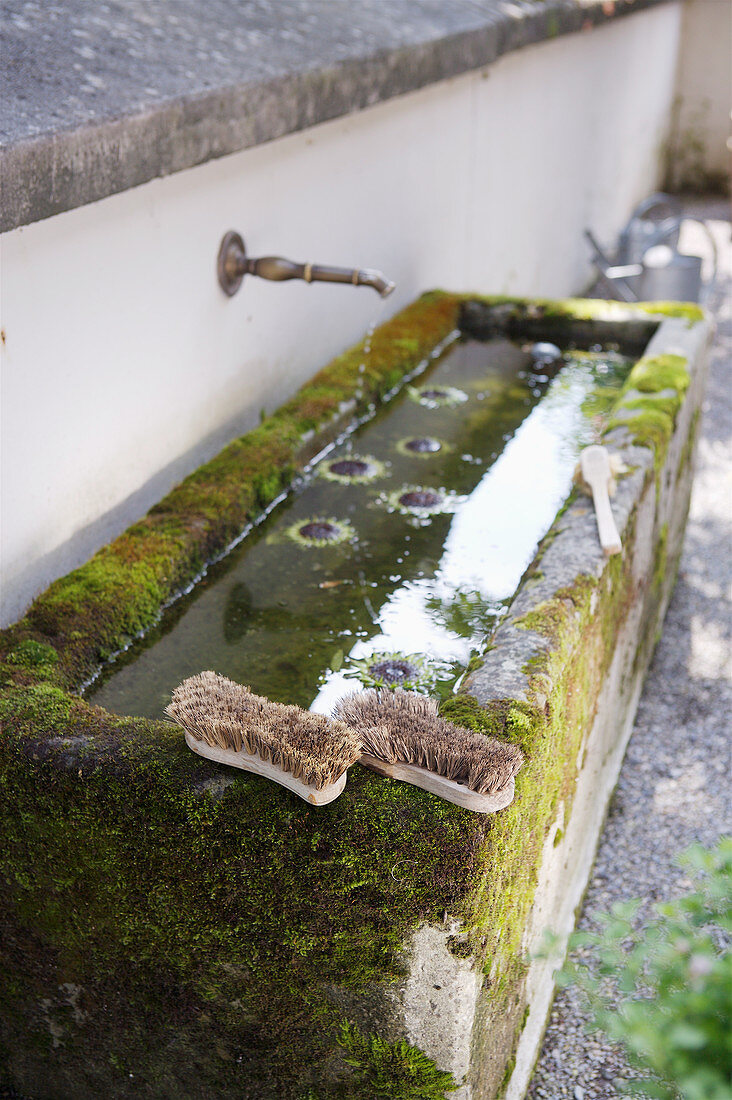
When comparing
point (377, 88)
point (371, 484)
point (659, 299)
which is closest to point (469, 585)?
point (371, 484)

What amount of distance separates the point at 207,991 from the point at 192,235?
197 cm

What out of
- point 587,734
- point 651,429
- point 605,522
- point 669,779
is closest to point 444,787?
point 587,734

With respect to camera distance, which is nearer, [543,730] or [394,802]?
[394,802]

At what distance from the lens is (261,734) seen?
166cm

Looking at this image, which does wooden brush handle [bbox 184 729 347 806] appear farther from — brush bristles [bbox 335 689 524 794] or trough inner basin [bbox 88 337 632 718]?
trough inner basin [bbox 88 337 632 718]

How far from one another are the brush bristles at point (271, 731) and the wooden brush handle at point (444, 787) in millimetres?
57

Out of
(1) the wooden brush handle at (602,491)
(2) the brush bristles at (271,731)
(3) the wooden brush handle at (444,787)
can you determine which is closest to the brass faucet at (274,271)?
(1) the wooden brush handle at (602,491)

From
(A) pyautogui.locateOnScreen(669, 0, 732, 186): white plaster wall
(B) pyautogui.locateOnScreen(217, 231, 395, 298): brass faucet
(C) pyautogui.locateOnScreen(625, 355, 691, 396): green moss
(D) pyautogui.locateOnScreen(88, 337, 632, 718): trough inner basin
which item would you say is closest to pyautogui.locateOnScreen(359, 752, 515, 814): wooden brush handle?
(D) pyautogui.locateOnScreen(88, 337, 632, 718): trough inner basin

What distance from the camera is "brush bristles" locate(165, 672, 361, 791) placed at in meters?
1.62

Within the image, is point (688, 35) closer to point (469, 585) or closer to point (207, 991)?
point (469, 585)

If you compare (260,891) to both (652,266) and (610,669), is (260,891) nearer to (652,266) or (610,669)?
(610,669)

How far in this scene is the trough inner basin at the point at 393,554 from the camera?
2365mm

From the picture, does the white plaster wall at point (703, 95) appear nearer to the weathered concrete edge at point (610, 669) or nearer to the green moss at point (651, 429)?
the weathered concrete edge at point (610, 669)

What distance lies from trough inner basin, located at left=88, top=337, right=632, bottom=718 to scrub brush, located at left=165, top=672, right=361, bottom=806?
0.46 metres
